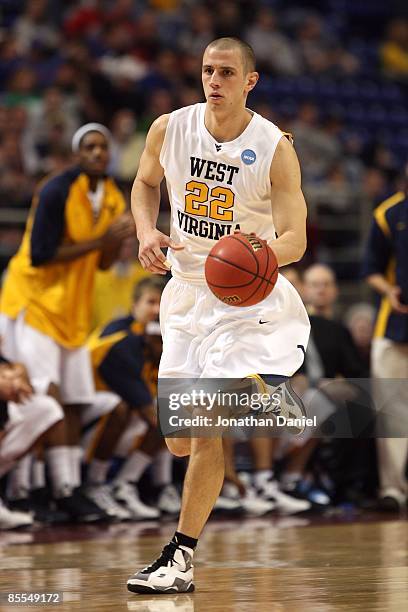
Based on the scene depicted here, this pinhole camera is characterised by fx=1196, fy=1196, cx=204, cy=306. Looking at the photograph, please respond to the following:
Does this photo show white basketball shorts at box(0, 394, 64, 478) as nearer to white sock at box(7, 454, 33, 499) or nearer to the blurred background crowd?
white sock at box(7, 454, 33, 499)

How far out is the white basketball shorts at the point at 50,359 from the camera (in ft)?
26.2

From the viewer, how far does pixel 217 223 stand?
5332 mm

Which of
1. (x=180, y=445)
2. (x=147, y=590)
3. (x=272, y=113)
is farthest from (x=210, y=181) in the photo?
(x=272, y=113)

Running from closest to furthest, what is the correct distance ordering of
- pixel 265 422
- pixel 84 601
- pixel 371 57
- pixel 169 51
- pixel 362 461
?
pixel 84 601 < pixel 265 422 < pixel 362 461 < pixel 169 51 < pixel 371 57

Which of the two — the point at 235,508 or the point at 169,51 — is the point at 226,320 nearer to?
the point at 235,508

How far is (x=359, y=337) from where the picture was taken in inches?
406

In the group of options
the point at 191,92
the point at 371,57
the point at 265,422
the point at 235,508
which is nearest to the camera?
the point at 265,422

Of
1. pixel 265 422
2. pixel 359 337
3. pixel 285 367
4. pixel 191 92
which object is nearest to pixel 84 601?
pixel 285 367

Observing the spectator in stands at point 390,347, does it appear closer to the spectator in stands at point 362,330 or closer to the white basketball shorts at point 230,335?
the spectator in stands at point 362,330

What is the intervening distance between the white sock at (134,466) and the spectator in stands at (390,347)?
1748 mm

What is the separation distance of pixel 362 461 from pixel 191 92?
6165 millimetres

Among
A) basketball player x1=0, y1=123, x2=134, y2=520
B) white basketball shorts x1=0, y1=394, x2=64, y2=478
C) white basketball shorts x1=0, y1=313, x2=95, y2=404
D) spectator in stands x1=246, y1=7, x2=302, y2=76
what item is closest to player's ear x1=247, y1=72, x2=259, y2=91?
basketball player x1=0, y1=123, x2=134, y2=520

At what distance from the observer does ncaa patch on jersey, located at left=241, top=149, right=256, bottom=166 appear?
527 centimetres

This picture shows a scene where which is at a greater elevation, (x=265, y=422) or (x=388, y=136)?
(x=388, y=136)
